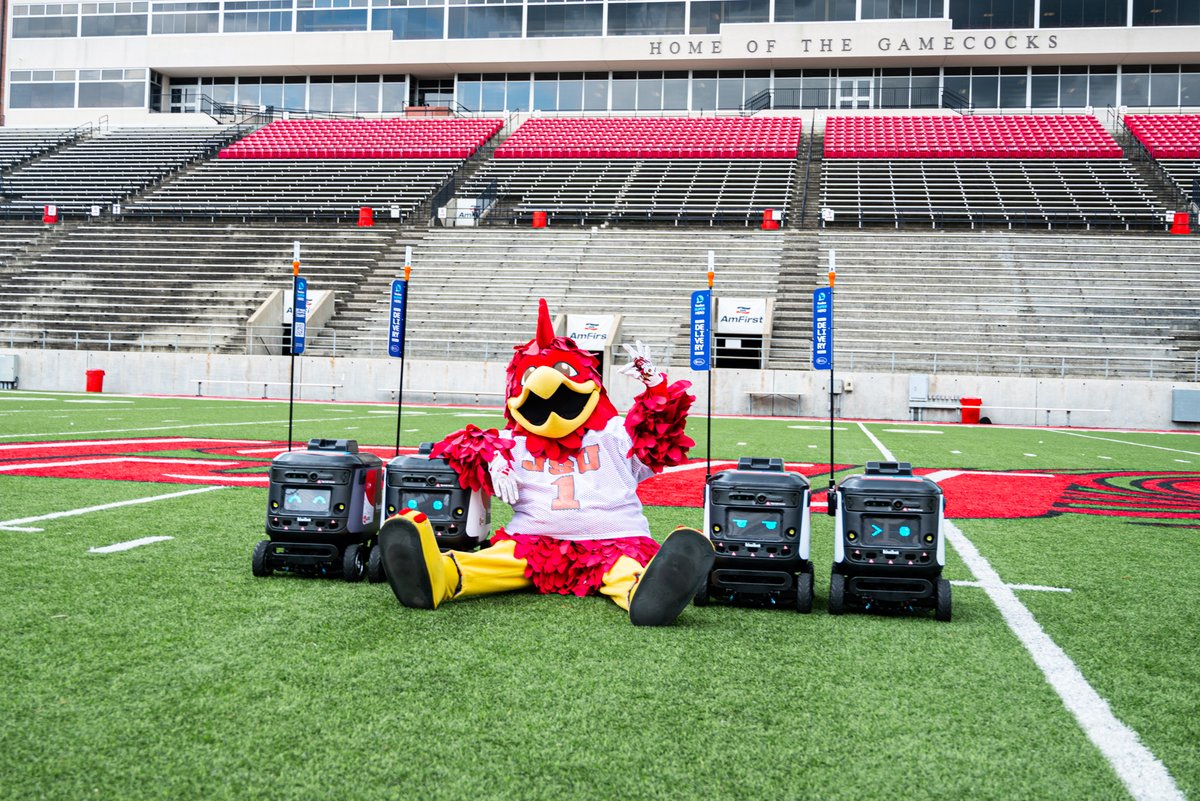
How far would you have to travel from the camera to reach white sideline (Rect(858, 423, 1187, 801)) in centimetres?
251

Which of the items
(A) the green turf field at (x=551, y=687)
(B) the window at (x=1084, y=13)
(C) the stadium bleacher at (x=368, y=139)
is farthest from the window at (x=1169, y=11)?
(A) the green turf field at (x=551, y=687)

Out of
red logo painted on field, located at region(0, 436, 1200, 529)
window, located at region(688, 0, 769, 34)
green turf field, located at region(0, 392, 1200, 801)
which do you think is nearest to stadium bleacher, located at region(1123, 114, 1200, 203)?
window, located at region(688, 0, 769, 34)

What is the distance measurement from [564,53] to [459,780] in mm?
40094

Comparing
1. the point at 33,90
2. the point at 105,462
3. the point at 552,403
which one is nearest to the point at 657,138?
the point at 33,90

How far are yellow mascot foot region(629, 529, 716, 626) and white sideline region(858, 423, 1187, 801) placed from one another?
1.26 metres

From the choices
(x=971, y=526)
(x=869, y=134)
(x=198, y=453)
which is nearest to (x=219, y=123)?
(x=869, y=134)

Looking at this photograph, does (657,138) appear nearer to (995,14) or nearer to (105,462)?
(995,14)

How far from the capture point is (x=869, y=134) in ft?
120

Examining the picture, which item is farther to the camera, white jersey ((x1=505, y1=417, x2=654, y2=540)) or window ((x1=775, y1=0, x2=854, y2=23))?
window ((x1=775, y1=0, x2=854, y2=23))

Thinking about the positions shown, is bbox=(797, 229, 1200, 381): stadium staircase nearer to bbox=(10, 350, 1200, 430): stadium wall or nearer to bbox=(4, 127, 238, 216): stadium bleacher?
bbox=(10, 350, 1200, 430): stadium wall

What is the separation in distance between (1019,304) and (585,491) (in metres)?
23.7

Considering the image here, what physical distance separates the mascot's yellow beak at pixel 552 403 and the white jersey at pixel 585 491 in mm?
138

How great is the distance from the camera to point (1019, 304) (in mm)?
25484

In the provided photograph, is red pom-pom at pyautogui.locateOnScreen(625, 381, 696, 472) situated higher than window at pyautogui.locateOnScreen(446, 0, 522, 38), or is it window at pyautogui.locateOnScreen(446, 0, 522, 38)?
window at pyautogui.locateOnScreen(446, 0, 522, 38)
